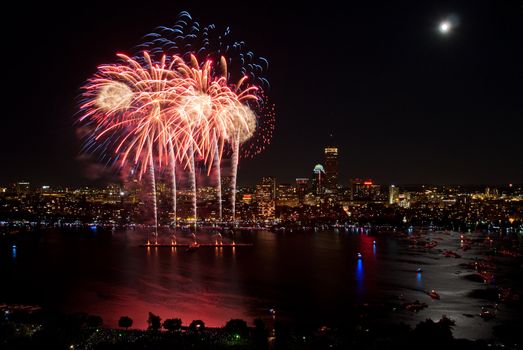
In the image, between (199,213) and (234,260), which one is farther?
(199,213)

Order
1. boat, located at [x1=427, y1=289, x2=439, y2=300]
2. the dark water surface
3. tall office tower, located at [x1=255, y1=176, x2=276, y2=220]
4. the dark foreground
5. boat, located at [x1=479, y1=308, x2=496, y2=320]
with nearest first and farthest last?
the dark foreground
boat, located at [x1=479, y1=308, x2=496, y2=320]
the dark water surface
boat, located at [x1=427, y1=289, x2=439, y2=300]
tall office tower, located at [x1=255, y1=176, x2=276, y2=220]

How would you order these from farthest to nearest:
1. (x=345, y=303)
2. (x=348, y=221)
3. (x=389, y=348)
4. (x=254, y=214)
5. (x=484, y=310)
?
1. (x=254, y=214)
2. (x=348, y=221)
3. (x=345, y=303)
4. (x=484, y=310)
5. (x=389, y=348)

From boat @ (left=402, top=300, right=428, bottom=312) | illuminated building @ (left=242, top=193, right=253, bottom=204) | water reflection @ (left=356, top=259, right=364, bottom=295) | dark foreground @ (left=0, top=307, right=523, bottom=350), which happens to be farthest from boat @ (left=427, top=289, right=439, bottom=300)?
illuminated building @ (left=242, top=193, right=253, bottom=204)

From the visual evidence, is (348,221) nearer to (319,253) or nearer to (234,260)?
(319,253)

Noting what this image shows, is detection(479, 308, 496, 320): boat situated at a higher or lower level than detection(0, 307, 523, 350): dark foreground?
lower

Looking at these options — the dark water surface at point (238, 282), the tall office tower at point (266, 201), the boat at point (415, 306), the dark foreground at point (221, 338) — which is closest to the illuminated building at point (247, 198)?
the tall office tower at point (266, 201)

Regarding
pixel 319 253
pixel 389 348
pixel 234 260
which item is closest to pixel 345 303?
pixel 389 348

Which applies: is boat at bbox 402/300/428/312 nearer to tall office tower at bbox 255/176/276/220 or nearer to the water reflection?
the water reflection

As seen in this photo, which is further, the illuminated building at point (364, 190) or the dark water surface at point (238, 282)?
the illuminated building at point (364, 190)

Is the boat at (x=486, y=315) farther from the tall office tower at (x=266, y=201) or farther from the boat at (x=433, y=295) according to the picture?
the tall office tower at (x=266, y=201)
